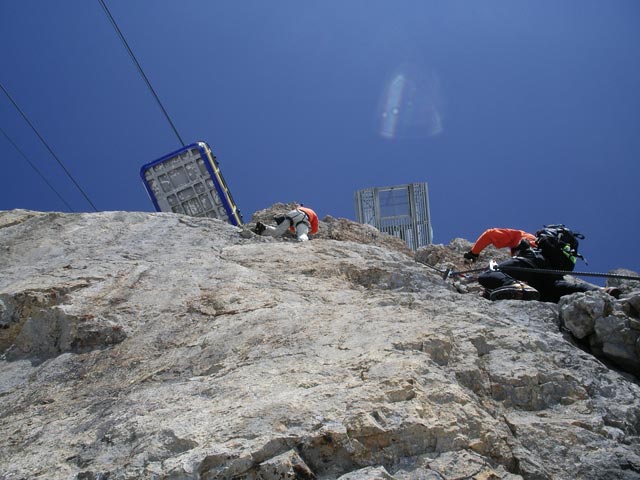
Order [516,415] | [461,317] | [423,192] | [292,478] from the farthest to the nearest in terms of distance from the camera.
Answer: [423,192] → [461,317] → [516,415] → [292,478]

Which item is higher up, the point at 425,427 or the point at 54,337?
the point at 54,337

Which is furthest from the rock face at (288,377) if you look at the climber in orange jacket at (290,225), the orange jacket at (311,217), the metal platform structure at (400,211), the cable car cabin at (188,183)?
the metal platform structure at (400,211)

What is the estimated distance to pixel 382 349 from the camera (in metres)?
3.16

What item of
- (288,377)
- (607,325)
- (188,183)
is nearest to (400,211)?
(188,183)

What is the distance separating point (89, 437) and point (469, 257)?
18.1ft

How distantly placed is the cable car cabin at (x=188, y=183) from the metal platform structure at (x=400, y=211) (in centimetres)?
352

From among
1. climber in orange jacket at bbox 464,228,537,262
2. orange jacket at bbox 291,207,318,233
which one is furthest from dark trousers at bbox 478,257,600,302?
orange jacket at bbox 291,207,318,233

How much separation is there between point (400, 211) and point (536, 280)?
701 centimetres

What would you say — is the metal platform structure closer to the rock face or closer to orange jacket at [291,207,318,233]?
orange jacket at [291,207,318,233]

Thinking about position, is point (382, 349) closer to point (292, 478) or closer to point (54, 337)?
point (292, 478)

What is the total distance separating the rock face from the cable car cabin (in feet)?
16.8

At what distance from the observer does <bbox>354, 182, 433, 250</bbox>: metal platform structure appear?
40.8 feet

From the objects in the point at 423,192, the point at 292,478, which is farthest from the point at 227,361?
the point at 423,192

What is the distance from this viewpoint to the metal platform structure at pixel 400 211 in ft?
→ 40.8
